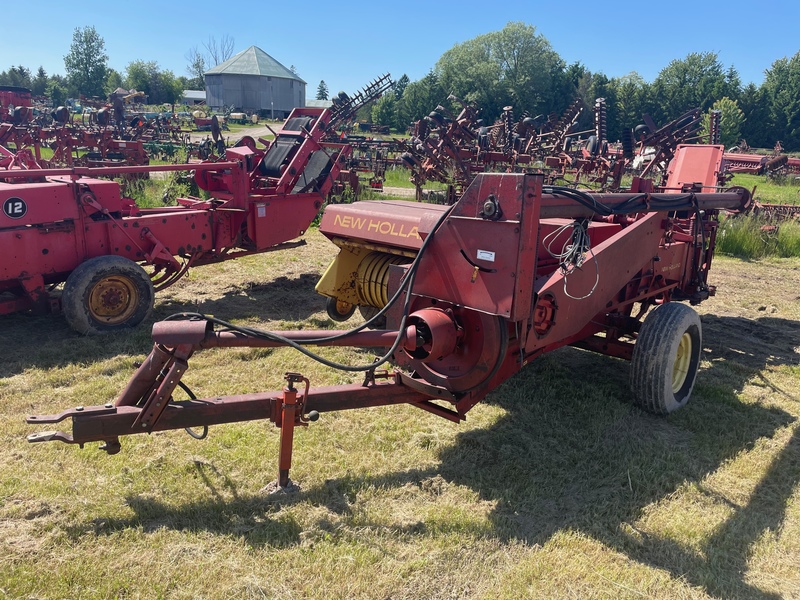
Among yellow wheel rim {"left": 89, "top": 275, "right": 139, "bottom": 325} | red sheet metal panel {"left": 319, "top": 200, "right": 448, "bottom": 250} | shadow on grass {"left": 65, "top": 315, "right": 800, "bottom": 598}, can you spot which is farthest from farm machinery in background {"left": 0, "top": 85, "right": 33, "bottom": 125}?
shadow on grass {"left": 65, "top": 315, "right": 800, "bottom": 598}

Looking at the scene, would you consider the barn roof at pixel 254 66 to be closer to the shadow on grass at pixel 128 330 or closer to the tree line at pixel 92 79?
the tree line at pixel 92 79

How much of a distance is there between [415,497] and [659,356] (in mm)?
2055

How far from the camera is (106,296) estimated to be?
229 inches

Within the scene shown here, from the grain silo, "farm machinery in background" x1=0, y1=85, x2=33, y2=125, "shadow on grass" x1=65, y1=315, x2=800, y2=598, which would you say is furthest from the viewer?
the grain silo

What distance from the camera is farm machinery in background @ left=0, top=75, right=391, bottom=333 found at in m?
5.54

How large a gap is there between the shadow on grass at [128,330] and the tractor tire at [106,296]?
0.13 metres

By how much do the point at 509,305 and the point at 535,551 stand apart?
1226 mm

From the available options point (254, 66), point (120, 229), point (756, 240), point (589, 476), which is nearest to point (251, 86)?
point (254, 66)

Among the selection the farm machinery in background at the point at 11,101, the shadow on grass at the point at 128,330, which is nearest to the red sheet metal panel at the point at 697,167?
the shadow on grass at the point at 128,330

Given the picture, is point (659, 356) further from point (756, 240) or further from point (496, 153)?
point (496, 153)

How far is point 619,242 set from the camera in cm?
406

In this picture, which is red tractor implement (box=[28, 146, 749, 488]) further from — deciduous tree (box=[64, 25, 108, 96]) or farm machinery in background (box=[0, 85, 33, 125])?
deciduous tree (box=[64, 25, 108, 96])

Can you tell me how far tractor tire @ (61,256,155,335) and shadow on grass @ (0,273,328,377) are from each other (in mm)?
131

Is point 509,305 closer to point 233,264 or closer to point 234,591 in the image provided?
point 234,591
